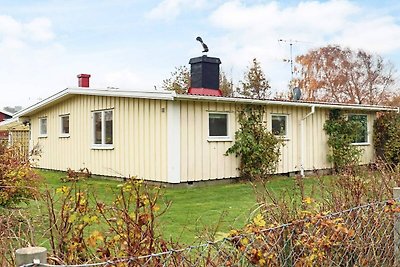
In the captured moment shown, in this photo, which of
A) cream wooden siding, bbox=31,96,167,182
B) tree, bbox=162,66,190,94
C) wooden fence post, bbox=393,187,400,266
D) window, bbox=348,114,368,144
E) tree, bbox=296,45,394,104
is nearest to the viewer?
wooden fence post, bbox=393,187,400,266

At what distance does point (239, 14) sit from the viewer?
18906 mm

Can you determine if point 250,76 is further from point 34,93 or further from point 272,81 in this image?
point 34,93

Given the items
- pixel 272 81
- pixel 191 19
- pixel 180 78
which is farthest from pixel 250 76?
pixel 191 19

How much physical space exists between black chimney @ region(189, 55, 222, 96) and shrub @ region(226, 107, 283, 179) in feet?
6.75

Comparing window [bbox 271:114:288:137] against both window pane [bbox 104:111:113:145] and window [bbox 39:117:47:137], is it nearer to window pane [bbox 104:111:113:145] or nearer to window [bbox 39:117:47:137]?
window pane [bbox 104:111:113:145]

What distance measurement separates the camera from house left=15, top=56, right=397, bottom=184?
38.6ft

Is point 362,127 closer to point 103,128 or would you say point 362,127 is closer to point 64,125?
point 103,128

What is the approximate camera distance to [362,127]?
658 inches

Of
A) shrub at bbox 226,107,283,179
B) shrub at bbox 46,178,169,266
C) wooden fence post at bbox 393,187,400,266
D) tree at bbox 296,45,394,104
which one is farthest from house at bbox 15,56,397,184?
tree at bbox 296,45,394,104

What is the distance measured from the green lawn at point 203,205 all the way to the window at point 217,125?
1.35 metres

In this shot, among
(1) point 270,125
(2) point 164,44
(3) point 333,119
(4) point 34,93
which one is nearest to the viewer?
(1) point 270,125

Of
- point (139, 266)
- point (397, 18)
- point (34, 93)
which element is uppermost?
point (397, 18)

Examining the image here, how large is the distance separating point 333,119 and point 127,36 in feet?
26.1

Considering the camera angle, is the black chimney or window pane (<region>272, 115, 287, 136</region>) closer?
window pane (<region>272, 115, 287, 136</region>)
